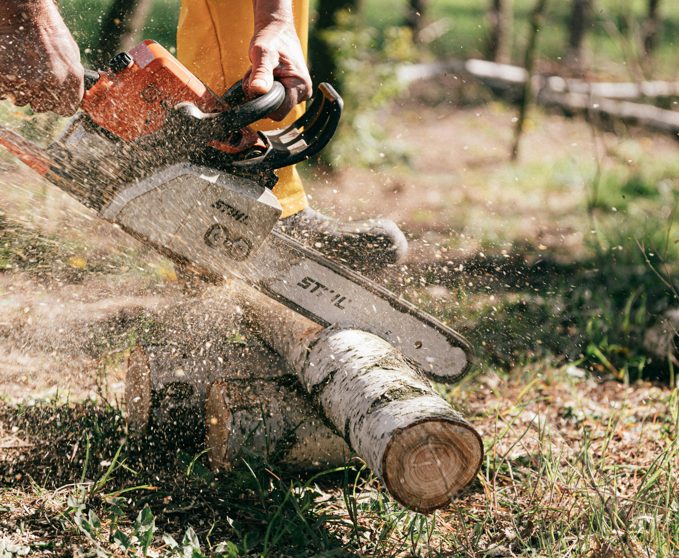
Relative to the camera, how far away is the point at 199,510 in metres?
1.74

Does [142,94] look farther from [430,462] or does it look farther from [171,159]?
[430,462]

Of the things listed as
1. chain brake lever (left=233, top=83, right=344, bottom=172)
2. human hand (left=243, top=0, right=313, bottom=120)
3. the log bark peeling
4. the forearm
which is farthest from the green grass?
the forearm

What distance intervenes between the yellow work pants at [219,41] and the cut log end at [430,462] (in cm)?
131

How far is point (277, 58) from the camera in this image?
2.09 m

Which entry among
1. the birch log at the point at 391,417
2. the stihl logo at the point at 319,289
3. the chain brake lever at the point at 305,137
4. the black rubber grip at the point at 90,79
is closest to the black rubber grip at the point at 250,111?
the chain brake lever at the point at 305,137

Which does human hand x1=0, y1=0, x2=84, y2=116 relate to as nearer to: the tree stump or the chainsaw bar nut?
the chainsaw bar nut

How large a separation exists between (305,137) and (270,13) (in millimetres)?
495

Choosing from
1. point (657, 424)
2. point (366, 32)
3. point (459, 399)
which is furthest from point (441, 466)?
point (366, 32)

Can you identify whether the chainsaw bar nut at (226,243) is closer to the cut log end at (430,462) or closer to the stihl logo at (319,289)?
the stihl logo at (319,289)

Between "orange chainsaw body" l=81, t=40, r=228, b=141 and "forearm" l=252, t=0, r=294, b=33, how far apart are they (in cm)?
47

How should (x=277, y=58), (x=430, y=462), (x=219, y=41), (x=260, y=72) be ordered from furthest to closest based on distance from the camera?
(x=219, y=41)
(x=277, y=58)
(x=260, y=72)
(x=430, y=462)

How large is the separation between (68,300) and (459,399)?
2068 mm

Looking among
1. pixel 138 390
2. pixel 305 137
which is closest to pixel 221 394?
pixel 138 390

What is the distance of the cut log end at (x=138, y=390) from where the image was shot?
80.9 inches
